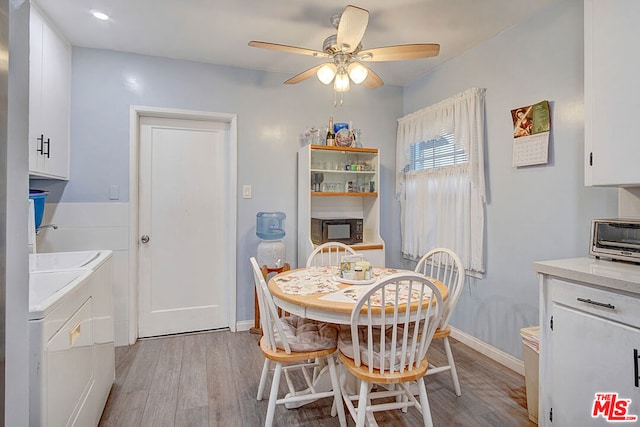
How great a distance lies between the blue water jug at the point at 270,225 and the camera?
126 inches

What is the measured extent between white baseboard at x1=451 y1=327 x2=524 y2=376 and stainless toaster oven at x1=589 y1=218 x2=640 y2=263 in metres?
1.08

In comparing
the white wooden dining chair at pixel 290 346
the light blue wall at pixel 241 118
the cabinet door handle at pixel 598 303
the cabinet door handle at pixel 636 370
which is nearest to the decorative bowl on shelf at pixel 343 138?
the light blue wall at pixel 241 118

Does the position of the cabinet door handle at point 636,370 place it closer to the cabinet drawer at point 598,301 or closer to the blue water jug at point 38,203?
the cabinet drawer at point 598,301

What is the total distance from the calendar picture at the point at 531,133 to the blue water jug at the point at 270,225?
81.0 inches

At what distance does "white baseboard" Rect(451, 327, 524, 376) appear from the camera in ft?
7.90

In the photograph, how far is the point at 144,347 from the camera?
9.35ft

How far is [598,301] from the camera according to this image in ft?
4.75

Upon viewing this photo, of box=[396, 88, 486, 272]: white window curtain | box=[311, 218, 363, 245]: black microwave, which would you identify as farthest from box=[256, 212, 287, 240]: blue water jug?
box=[396, 88, 486, 272]: white window curtain

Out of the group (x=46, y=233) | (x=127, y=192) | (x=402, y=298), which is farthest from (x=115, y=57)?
(x=402, y=298)

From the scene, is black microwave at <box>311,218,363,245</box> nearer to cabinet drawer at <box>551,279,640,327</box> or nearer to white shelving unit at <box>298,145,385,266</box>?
white shelving unit at <box>298,145,385,266</box>

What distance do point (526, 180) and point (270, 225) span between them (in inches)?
86.3

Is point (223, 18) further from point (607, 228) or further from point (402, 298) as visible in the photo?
point (607, 228)

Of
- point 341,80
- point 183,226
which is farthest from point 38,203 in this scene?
point 341,80

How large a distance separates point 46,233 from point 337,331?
2.49 metres
